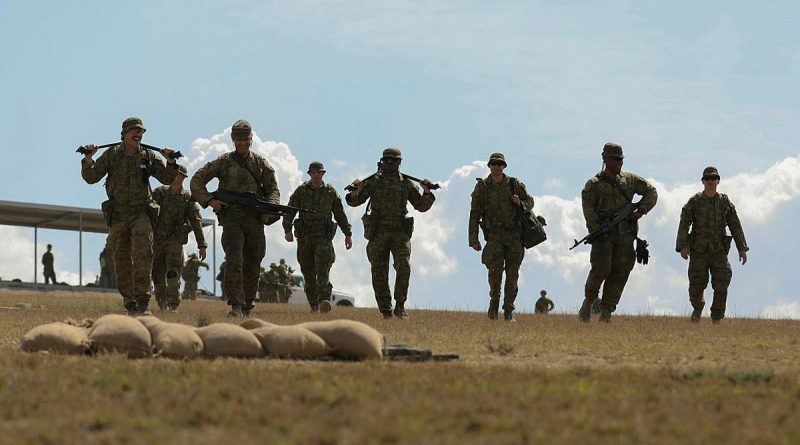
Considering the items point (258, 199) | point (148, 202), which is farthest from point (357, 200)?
point (148, 202)

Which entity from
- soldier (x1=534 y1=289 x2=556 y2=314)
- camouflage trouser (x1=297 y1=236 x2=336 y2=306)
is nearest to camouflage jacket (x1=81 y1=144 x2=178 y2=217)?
camouflage trouser (x1=297 y1=236 x2=336 y2=306)

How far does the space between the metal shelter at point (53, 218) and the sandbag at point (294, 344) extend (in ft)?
95.9

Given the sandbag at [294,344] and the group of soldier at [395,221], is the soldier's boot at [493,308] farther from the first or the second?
the sandbag at [294,344]

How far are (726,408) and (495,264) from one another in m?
10.9

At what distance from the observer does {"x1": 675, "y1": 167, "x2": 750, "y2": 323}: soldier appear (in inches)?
756

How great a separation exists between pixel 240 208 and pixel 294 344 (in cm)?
744

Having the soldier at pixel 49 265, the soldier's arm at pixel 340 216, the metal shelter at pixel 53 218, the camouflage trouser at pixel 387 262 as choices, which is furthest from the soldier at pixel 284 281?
the camouflage trouser at pixel 387 262

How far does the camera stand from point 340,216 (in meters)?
21.2

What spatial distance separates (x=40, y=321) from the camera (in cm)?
1595

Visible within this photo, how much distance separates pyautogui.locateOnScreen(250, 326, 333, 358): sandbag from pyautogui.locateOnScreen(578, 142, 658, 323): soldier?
8557mm

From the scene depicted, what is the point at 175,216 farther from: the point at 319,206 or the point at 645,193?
the point at 645,193

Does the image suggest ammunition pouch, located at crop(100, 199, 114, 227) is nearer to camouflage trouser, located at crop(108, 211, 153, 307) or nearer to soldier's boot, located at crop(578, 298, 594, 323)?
camouflage trouser, located at crop(108, 211, 153, 307)

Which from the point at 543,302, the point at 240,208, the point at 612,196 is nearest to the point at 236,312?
the point at 240,208

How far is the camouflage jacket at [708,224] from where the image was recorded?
62.9ft
